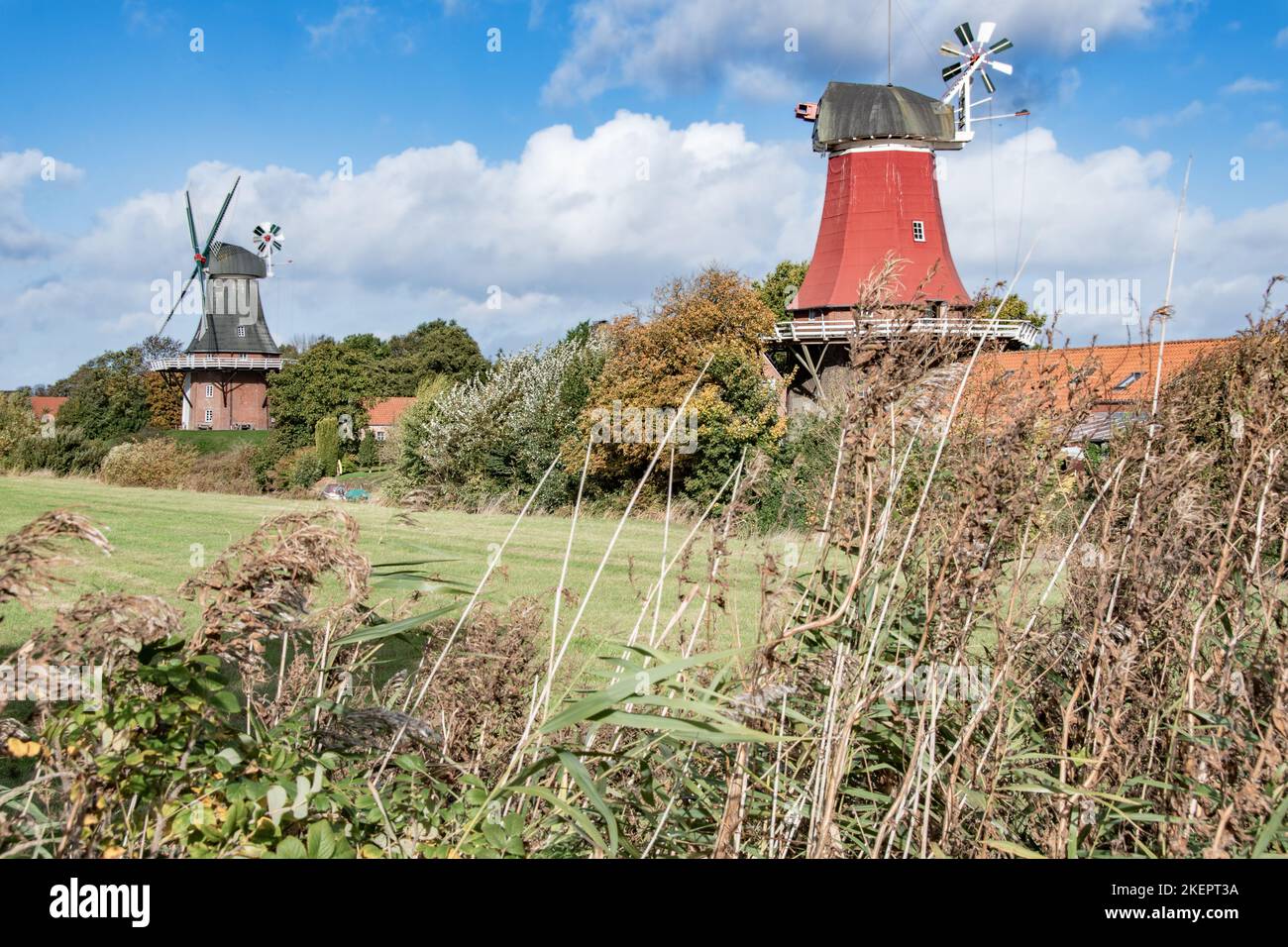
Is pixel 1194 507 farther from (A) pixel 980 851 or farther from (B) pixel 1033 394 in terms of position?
(A) pixel 980 851

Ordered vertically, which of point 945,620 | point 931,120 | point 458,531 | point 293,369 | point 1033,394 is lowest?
point 458,531

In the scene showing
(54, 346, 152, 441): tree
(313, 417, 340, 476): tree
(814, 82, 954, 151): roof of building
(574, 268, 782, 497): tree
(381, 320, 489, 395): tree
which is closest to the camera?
(574, 268, 782, 497): tree

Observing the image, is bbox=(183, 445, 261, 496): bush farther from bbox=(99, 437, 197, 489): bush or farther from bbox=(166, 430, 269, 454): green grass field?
bbox=(166, 430, 269, 454): green grass field

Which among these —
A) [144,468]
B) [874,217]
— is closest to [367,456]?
[144,468]

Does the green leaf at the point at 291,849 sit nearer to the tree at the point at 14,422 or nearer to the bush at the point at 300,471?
the bush at the point at 300,471

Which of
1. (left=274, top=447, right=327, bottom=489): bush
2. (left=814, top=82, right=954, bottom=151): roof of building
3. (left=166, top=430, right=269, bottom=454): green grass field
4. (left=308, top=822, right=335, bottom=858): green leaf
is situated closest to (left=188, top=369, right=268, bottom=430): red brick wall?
(left=166, top=430, right=269, bottom=454): green grass field

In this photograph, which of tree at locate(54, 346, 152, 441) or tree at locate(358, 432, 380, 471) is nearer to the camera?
tree at locate(358, 432, 380, 471)

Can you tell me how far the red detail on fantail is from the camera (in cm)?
2750

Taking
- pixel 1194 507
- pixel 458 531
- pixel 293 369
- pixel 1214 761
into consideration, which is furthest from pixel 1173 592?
pixel 293 369

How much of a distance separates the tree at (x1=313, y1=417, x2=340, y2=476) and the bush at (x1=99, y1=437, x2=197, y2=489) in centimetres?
418

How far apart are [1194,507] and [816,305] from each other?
1039 inches

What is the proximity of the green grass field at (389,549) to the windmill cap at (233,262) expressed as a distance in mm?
27821

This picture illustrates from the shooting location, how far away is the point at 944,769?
2.27 m

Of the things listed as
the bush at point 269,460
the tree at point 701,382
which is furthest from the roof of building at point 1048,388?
the bush at point 269,460
